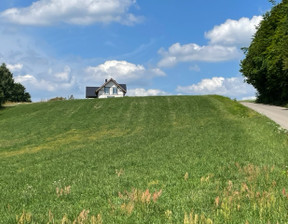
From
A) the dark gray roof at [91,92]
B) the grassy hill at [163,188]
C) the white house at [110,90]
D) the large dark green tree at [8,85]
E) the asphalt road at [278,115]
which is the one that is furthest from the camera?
the dark gray roof at [91,92]

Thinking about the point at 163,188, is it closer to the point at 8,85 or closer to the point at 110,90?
the point at 110,90

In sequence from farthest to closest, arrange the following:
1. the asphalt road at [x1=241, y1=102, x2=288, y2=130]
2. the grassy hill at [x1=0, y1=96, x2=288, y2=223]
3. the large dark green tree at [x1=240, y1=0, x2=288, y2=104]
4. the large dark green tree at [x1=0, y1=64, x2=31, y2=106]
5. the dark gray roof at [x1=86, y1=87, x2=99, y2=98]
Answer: the dark gray roof at [x1=86, y1=87, x2=99, y2=98], the large dark green tree at [x1=0, y1=64, x2=31, y2=106], the large dark green tree at [x1=240, y1=0, x2=288, y2=104], the asphalt road at [x1=241, y1=102, x2=288, y2=130], the grassy hill at [x1=0, y1=96, x2=288, y2=223]

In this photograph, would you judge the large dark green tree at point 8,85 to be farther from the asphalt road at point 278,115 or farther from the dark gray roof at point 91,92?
the asphalt road at point 278,115

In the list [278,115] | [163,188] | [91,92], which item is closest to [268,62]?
[278,115]

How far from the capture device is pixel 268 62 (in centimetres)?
5734

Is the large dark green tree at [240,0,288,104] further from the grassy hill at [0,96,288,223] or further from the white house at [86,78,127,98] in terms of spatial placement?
the white house at [86,78,127,98]

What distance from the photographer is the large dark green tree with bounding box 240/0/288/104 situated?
181 feet

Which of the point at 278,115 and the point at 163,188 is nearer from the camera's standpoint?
Answer: the point at 163,188

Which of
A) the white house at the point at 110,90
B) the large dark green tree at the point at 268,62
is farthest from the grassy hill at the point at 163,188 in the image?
the white house at the point at 110,90

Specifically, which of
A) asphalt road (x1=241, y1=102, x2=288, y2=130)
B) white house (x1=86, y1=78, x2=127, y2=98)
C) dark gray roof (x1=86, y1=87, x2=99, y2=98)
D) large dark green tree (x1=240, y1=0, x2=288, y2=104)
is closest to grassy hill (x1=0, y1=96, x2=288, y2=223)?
asphalt road (x1=241, y1=102, x2=288, y2=130)

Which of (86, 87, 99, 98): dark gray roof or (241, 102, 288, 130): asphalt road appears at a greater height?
(86, 87, 99, 98): dark gray roof

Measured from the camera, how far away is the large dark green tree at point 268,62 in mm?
55250

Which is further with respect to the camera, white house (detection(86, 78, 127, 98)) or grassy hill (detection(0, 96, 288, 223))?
white house (detection(86, 78, 127, 98))

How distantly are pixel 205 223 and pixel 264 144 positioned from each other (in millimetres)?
11790
